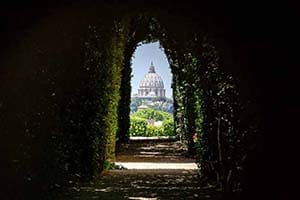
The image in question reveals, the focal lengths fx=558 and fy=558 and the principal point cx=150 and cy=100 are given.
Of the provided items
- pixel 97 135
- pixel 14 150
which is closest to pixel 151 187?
pixel 97 135

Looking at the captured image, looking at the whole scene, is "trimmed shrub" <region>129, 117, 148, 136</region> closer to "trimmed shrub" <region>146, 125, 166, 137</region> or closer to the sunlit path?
"trimmed shrub" <region>146, 125, 166, 137</region>

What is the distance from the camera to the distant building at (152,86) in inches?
3314

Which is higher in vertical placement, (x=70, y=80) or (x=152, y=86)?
(x=152, y=86)

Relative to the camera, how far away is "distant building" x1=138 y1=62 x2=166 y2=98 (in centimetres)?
8419

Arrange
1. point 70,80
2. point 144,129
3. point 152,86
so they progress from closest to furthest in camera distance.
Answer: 1. point 70,80
2. point 144,129
3. point 152,86

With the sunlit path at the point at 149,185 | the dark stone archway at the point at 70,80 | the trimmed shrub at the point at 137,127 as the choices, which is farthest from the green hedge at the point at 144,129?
the dark stone archway at the point at 70,80

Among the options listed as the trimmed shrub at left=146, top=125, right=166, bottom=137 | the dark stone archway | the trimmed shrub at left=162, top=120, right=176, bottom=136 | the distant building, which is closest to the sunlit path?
the dark stone archway

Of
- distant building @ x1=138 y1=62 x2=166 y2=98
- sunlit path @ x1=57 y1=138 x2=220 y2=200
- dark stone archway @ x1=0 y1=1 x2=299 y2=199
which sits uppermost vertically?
distant building @ x1=138 y1=62 x2=166 y2=98

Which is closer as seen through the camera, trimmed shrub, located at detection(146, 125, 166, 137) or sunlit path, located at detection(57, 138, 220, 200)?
sunlit path, located at detection(57, 138, 220, 200)

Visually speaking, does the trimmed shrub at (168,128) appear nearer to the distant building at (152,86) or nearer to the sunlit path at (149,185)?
the sunlit path at (149,185)

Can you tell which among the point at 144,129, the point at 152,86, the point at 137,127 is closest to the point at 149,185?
the point at 144,129

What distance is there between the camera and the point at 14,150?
17.3 ft

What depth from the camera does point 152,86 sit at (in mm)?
84812

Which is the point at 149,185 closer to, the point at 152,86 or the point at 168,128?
the point at 168,128
